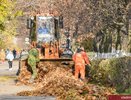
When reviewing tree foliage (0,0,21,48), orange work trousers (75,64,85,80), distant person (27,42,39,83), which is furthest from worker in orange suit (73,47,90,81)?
tree foliage (0,0,21,48)

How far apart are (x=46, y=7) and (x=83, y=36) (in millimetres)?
5547

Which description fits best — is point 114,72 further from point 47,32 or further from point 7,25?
point 7,25

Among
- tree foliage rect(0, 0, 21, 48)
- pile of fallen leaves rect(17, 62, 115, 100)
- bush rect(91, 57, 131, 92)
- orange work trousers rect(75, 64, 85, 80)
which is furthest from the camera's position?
tree foliage rect(0, 0, 21, 48)

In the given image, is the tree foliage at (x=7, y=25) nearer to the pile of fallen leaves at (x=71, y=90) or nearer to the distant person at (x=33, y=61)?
the distant person at (x=33, y=61)

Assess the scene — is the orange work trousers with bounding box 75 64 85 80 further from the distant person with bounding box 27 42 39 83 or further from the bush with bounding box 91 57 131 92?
the distant person with bounding box 27 42 39 83

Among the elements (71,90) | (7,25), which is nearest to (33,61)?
(71,90)

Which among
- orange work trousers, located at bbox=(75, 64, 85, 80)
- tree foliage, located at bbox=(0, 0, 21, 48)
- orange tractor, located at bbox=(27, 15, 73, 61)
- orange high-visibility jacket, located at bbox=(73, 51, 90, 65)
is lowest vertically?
orange work trousers, located at bbox=(75, 64, 85, 80)

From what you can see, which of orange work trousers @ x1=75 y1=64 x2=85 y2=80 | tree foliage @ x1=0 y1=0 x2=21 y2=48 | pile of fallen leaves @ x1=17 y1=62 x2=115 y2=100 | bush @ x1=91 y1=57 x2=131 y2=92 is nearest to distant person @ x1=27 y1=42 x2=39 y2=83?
orange work trousers @ x1=75 y1=64 x2=85 y2=80

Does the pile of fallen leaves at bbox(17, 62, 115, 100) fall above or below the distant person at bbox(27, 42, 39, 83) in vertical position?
below

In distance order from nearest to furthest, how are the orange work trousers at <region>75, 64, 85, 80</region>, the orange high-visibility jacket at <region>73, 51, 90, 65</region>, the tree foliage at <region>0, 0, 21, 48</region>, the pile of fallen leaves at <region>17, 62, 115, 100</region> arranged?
the pile of fallen leaves at <region>17, 62, 115, 100</region> → the orange work trousers at <region>75, 64, 85, 80</region> → the orange high-visibility jacket at <region>73, 51, 90, 65</region> → the tree foliage at <region>0, 0, 21, 48</region>

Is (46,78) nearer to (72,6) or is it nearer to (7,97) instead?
(7,97)

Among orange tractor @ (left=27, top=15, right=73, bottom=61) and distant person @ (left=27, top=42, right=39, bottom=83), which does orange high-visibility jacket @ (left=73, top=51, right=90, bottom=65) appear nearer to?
distant person @ (left=27, top=42, right=39, bottom=83)

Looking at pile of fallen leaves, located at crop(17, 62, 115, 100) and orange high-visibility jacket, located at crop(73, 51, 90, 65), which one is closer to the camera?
pile of fallen leaves, located at crop(17, 62, 115, 100)

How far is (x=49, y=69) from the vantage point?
2733cm
